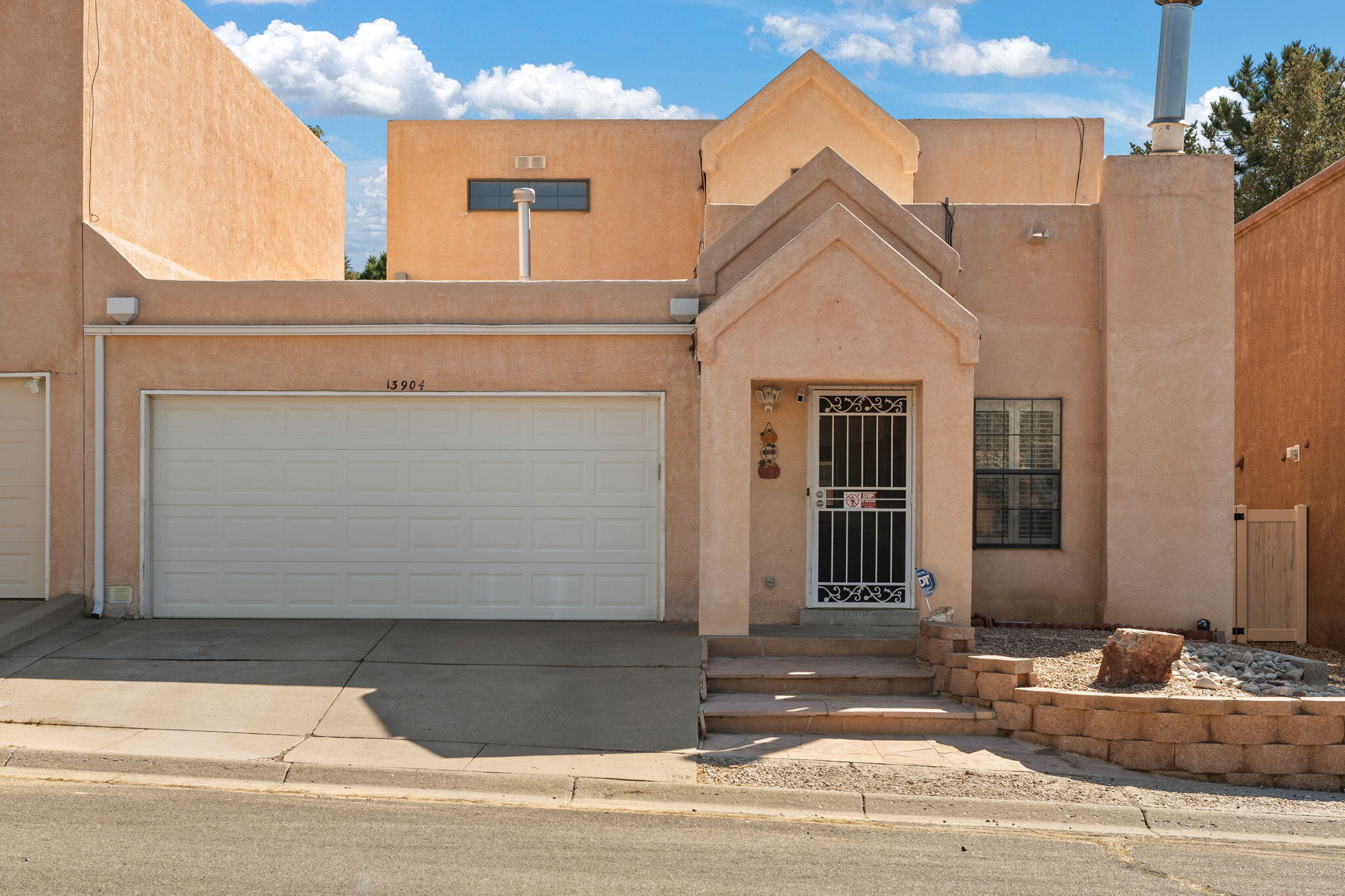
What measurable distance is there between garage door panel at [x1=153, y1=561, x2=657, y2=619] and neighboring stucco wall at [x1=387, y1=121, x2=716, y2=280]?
791cm

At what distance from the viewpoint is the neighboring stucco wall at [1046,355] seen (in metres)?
11.4

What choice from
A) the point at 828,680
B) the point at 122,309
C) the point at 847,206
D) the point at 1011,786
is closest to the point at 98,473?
the point at 122,309

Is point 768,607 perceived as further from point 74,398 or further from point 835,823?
point 74,398

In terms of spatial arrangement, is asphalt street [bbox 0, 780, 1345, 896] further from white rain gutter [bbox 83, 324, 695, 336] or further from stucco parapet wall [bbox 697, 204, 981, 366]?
white rain gutter [bbox 83, 324, 695, 336]

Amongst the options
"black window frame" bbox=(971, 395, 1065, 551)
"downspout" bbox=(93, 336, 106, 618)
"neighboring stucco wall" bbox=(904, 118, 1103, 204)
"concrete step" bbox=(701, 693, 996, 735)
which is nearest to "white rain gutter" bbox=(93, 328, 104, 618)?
"downspout" bbox=(93, 336, 106, 618)

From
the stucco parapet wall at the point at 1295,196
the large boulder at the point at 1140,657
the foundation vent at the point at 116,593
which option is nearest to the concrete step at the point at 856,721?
Answer: the large boulder at the point at 1140,657

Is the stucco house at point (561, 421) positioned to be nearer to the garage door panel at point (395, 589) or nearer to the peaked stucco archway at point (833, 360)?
the garage door panel at point (395, 589)

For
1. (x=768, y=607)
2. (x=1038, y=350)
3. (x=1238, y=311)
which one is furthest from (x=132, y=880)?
(x=1238, y=311)

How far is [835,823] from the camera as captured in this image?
21.8 feet

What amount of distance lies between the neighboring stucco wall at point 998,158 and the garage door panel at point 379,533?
9460 mm

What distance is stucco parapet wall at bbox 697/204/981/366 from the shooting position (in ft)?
33.1

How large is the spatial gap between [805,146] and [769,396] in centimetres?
698

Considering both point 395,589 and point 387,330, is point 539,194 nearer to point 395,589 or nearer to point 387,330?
point 387,330

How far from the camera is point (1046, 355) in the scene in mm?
11477
